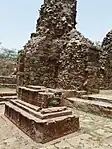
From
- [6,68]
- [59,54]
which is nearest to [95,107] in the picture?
[59,54]

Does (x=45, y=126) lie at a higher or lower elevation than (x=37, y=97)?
lower

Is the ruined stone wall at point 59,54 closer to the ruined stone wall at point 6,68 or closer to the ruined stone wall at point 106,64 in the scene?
the ruined stone wall at point 106,64

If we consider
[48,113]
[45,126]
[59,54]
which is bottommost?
[45,126]

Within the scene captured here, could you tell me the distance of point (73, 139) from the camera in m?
2.77

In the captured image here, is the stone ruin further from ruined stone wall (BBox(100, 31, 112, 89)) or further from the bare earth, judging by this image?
ruined stone wall (BBox(100, 31, 112, 89))

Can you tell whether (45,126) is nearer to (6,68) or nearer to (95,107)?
(95,107)

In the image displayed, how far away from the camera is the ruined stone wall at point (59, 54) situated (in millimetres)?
6324

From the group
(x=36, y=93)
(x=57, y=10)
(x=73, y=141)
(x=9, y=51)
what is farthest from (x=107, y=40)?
(x=9, y=51)

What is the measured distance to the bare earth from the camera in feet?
8.21

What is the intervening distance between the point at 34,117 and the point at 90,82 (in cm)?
365

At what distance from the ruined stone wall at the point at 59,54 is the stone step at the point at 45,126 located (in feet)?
10.6

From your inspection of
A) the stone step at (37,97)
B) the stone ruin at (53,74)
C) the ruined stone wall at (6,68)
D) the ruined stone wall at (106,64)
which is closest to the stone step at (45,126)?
the stone ruin at (53,74)

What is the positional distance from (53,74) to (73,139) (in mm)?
4982

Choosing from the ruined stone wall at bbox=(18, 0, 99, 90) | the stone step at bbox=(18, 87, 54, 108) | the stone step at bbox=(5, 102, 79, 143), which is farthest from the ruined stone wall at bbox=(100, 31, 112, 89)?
the stone step at bbox=(5, 102, 79, 143)
